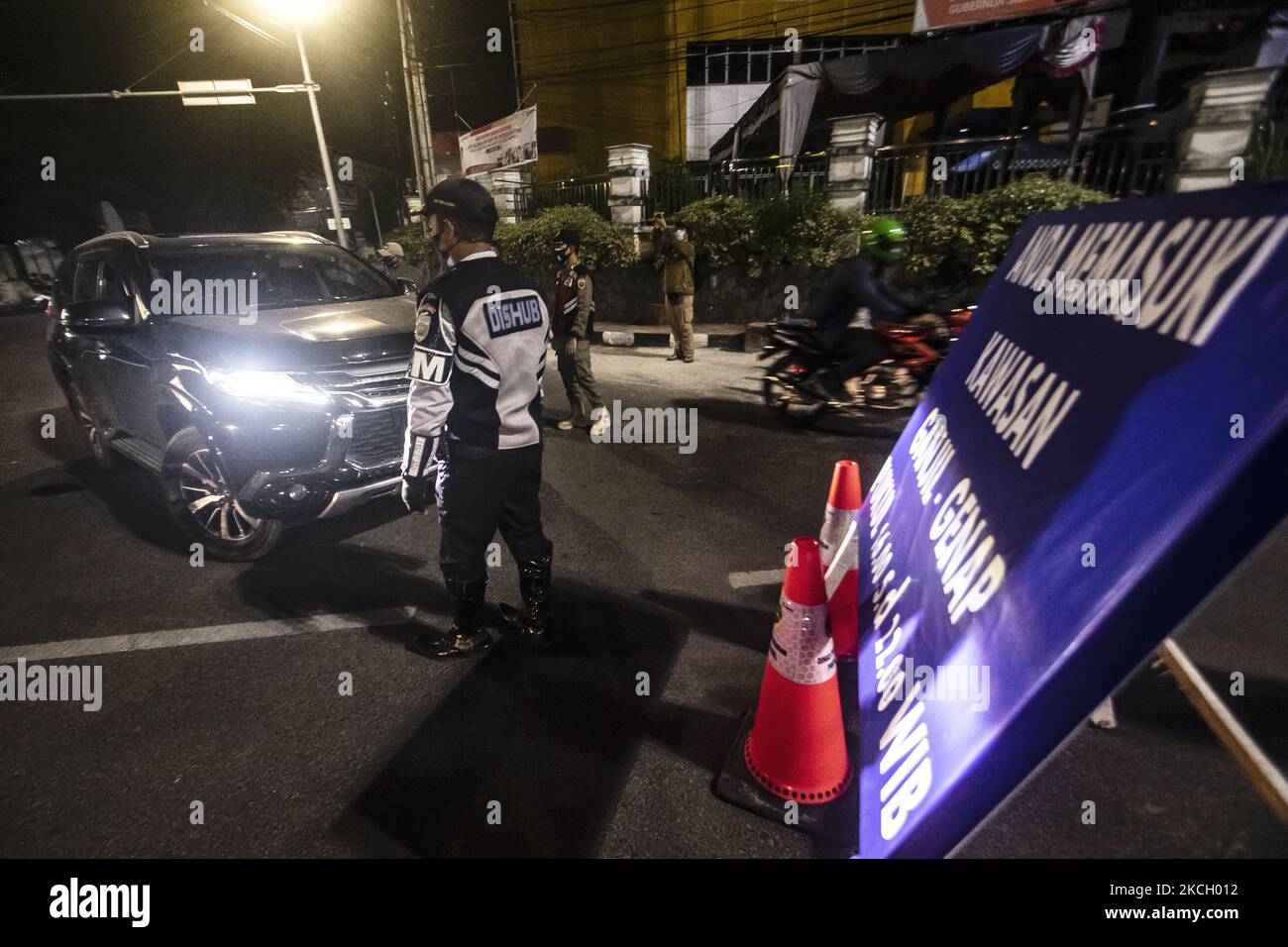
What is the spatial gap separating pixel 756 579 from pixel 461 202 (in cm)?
249

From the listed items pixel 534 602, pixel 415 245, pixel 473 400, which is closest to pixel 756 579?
pixel 534 602

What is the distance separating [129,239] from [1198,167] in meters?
11.7

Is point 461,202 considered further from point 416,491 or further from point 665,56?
point 665,56

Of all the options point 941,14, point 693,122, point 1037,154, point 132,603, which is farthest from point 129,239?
point 693,122

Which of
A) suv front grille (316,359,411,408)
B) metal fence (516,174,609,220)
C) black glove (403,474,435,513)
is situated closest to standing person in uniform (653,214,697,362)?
metal fence (516,174,609,220)

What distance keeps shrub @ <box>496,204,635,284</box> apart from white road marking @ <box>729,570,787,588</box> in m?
9.66

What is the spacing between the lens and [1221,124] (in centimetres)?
761

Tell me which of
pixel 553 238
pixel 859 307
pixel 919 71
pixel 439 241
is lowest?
pixel 859 307

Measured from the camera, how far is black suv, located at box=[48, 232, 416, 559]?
342cm

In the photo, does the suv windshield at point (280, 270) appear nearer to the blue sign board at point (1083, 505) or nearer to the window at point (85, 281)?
the window at point (85, 281)

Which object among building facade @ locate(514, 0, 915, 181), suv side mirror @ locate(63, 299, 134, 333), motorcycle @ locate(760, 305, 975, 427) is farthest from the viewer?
building facade @ locate(514, 0, 915, 181)

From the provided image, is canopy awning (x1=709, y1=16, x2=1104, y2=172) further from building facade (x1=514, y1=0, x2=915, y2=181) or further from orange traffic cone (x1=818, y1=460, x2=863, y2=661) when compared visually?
orange traffic cone (x1=818, y1=460, x2=863, y2=661)

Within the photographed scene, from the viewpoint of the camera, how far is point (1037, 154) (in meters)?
11.1

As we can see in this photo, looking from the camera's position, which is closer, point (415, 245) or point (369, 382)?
point (369, 382)
